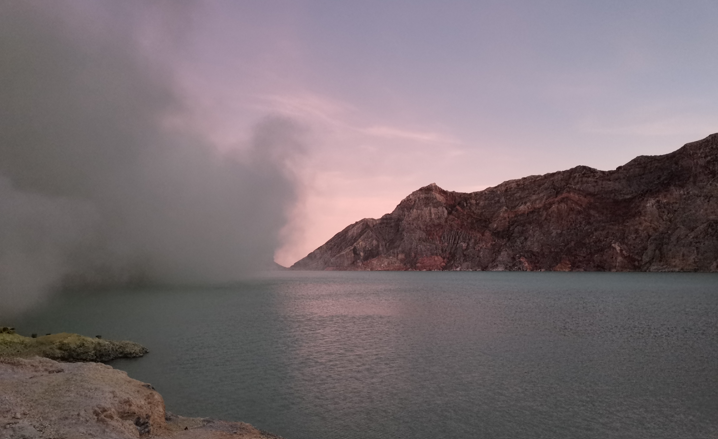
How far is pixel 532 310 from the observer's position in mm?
79000

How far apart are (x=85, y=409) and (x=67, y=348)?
25793mm

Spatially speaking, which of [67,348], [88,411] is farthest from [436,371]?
[67,348]

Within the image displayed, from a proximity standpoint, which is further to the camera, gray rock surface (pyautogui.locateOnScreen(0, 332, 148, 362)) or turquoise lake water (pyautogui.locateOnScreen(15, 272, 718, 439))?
gray rock surface (pyautogui.locateOnScreen(0, 332, 148, 362))

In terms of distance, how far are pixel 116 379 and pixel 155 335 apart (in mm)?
31711

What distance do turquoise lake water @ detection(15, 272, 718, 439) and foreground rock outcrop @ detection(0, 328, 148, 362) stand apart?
7.90 feet

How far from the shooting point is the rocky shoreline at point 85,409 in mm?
16781

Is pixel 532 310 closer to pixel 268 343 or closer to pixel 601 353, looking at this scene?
pixel 601 353

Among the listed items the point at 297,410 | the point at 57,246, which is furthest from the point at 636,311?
the point at 57,246

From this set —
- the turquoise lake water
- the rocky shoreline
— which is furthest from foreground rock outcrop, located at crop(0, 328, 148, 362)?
the rocky shoreline

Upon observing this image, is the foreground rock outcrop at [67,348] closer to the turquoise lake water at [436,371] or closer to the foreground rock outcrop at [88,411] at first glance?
the turquoise lake water at [436,371]

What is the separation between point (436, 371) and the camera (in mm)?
35062

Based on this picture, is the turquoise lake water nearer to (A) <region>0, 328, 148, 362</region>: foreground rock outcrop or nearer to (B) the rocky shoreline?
(A) <region>0, 328, 148, 362</region>: foreground rock outcrop

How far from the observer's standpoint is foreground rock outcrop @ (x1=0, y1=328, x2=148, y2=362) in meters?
37.2

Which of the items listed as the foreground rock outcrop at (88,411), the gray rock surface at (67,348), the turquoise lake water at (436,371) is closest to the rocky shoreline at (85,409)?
the foreground rock outcrop at (88,411)
